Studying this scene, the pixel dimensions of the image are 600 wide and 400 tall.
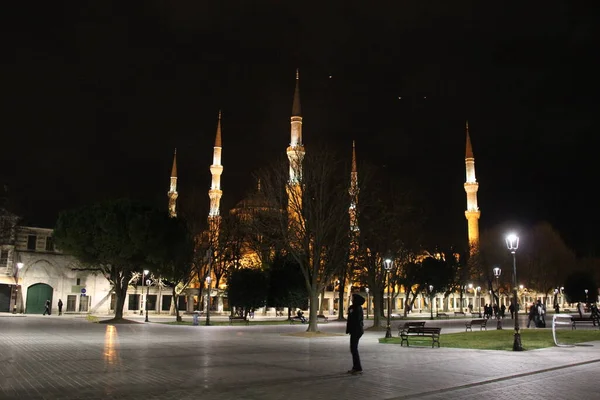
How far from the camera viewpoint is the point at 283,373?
1229 centimetres

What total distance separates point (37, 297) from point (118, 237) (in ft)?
69.8

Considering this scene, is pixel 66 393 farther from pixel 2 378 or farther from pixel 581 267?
pixel 581 267

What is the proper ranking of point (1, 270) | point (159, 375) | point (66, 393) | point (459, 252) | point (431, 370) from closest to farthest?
point (66, 393) < point (159, 375) < point (431, 370) < point (1, 270) < point (459, 252)

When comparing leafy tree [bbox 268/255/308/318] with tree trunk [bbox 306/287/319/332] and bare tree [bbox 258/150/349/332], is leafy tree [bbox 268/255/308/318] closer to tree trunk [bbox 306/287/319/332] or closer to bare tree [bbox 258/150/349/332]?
bare tree [bbox 258/150/349/332]

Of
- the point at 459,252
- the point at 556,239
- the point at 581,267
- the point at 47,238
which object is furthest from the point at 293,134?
the point at 581,267

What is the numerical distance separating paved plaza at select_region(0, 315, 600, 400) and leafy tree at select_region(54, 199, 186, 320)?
21.5m

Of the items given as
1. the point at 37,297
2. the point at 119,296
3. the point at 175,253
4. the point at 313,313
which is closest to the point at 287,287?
the point at 175,253

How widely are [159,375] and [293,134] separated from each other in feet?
183

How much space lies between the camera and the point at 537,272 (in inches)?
2756

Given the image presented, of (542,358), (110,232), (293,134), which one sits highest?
(293,134)

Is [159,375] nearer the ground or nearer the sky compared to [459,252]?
nearer the ground

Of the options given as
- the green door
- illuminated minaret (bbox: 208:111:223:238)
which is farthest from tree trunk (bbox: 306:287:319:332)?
illuminated minaret (bbox: 208:111:223:238)

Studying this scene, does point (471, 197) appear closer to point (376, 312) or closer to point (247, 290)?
point (247, 290)

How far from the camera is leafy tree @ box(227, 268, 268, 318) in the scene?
42.5 metres
